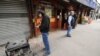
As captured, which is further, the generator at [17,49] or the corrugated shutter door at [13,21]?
the corrugated shutter door at [13,21]

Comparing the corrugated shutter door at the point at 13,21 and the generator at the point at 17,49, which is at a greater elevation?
the corrugated shutter door at the point at 13,21

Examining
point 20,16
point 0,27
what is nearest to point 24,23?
point 20,16

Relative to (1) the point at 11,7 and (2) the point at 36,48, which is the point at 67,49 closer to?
(2) the point at 36,48

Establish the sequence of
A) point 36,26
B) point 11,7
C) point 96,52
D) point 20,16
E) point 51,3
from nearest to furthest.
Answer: point 96,52, point 11,7, point 20,16, point 36,26, point 51,3

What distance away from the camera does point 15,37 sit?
800cm

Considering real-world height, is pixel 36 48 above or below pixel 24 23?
below

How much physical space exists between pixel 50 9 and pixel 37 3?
A: 271cm

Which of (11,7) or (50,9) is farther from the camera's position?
(50,9)

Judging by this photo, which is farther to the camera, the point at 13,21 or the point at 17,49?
the point at 13,21

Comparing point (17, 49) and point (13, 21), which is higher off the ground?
point (13, 21)

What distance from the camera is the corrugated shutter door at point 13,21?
7.28 metres

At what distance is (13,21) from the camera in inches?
307

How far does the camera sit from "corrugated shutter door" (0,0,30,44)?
7275 mm

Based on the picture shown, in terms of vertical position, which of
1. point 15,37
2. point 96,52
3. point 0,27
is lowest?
point 96,52
